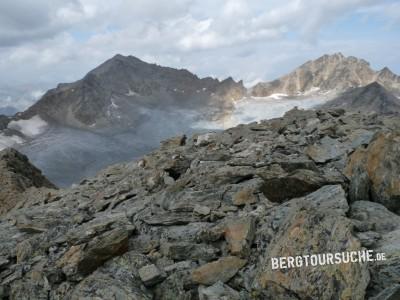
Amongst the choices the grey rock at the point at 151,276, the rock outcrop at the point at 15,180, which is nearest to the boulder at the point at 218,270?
the grey rock at the point at 151,276

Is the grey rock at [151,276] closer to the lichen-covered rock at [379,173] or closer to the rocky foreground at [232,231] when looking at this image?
the rocky foreground at [232,231]

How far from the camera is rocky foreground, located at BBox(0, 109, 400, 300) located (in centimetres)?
1224

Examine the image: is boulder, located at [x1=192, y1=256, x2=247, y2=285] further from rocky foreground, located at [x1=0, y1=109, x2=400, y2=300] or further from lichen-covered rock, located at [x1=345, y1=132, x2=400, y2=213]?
lichen-covered rock, located at [x1=345, y1=132, x2=400, y2=213]

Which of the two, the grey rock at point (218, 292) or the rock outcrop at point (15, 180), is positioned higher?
the grey rock at point (218, 292)

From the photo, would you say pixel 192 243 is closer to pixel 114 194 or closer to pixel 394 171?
pixel 394 171

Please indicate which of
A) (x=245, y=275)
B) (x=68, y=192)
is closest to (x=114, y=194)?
(x=68, y=192)

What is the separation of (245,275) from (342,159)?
902 centimetres

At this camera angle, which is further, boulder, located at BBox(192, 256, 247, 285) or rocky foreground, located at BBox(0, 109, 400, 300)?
boulder, located at BBox(192, 256, 247, 285)

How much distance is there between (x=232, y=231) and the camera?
14.8 m

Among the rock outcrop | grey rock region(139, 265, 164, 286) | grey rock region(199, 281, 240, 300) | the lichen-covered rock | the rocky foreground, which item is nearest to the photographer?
the rocky foreground

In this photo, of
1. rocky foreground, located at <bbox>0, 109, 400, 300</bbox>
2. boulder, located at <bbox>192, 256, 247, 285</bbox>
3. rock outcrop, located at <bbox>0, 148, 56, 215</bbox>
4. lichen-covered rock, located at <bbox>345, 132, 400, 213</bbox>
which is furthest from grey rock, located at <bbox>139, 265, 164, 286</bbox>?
rock outcrop, located at <bbox>0, 148, 56, 215</bbox>

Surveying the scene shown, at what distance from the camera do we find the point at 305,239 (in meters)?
12.5

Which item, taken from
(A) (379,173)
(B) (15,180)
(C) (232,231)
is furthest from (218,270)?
(B) (15,180)

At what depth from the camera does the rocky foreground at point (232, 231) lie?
1224 centimetres
